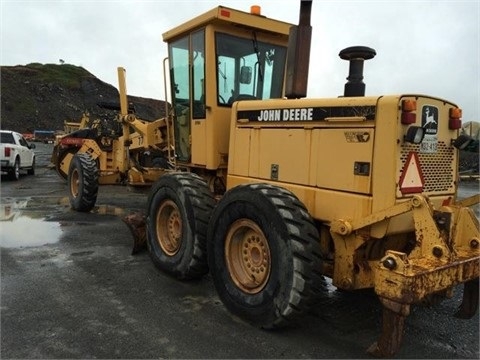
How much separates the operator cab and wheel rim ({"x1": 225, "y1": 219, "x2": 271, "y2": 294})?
1.55 m

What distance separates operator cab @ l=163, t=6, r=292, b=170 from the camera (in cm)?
573

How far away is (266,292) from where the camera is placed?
4020 millimetres

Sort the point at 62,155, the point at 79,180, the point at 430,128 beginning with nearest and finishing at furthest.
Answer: the point at 430,128, the point at 79,180, the point at 62,155

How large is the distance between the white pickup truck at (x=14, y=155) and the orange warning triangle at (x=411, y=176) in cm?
1525

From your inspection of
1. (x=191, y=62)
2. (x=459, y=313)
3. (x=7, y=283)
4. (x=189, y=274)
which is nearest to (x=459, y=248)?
(x=459, y=313)

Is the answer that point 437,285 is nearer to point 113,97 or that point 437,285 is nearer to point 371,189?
point 371,189

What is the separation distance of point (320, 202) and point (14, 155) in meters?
15.0

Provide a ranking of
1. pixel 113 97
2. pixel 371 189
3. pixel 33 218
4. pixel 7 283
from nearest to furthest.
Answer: pixel 371 189
pixel 7 283
pixel 33 218
pixel 113 97

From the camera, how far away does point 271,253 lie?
399 cm

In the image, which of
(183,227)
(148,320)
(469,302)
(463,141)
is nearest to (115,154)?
(183,227)

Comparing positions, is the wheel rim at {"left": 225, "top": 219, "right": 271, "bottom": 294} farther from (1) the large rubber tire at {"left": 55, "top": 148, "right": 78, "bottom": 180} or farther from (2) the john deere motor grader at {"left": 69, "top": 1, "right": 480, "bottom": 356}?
(1) the large rubber tire at {"left": 55, "top": 148, "right": 78, "bottom": 180}

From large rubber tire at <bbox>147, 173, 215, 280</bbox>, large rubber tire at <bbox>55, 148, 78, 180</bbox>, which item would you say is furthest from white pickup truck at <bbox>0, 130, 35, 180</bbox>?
large rubber tire at <bbox>147, 173, 215, 280</bbox>

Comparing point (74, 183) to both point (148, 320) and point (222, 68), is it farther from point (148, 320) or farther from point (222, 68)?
point (148, 320)

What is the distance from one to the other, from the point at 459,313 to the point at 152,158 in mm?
6483
